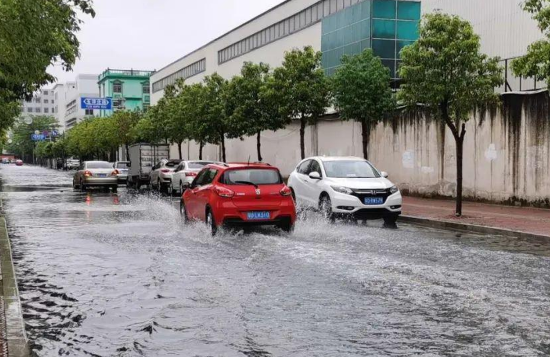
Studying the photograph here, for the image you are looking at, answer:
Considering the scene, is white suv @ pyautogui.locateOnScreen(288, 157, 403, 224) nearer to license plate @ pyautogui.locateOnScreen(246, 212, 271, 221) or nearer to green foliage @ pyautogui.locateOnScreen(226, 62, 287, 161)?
license plate @ pyautogui.locateOnScreen(246, 212, 271, 221)

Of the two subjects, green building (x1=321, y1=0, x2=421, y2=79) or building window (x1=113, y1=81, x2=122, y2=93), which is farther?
building window (x1=113, y1=81, x2=122, y2=93)

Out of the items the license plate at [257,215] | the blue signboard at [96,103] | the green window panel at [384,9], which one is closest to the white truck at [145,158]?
the green window panel at [384,9]

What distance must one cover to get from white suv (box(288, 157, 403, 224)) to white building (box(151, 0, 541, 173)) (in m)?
8.07

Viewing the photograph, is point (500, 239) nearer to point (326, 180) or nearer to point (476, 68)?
point (326, 180)

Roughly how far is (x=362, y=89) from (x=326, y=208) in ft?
36.5

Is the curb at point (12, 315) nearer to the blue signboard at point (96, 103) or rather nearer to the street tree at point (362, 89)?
the street tree at point (362, 89)

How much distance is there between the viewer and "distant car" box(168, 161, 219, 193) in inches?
1083

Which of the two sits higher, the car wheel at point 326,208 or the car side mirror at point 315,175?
the car side mirror at point 315,175

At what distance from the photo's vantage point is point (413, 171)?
26.7 m

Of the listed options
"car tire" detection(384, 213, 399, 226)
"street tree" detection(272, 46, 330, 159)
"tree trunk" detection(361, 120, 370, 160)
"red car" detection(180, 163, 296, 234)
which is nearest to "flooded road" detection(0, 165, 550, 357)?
"red car" detection(180, 163, 296, 234)

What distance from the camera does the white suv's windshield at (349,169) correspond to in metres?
16.8

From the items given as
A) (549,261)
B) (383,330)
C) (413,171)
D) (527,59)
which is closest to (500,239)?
(549,261)

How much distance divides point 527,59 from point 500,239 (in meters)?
4.23

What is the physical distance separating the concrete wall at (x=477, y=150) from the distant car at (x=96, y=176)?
1147cm
